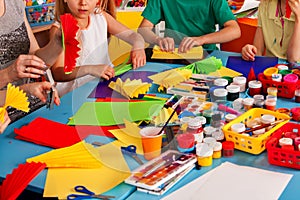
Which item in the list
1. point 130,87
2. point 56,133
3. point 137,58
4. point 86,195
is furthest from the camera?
point 137,58

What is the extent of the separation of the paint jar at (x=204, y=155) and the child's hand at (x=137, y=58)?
2.49 ft

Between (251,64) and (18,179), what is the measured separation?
3.37 ft

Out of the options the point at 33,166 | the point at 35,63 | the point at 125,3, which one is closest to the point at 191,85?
the point at 35,63

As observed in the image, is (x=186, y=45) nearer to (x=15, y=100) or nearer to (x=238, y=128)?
(x=238, y=128)

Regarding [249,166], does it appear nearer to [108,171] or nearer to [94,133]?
[108,171]

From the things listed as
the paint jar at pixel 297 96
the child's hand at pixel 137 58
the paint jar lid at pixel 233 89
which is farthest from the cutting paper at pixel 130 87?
the paint jar at pixel 297 96

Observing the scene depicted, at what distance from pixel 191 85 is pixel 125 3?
1.86 meters

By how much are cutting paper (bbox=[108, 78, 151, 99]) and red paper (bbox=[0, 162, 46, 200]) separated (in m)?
0.50

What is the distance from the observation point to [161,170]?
0.99m

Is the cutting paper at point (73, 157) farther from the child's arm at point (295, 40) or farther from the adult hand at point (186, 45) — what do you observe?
the child's arm at point (295, 40)

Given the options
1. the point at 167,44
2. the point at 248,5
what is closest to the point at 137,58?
the point at 167,44

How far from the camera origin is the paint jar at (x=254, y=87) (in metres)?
1.39

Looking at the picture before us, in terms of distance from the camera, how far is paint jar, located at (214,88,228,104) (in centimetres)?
134

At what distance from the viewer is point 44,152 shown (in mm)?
1131
